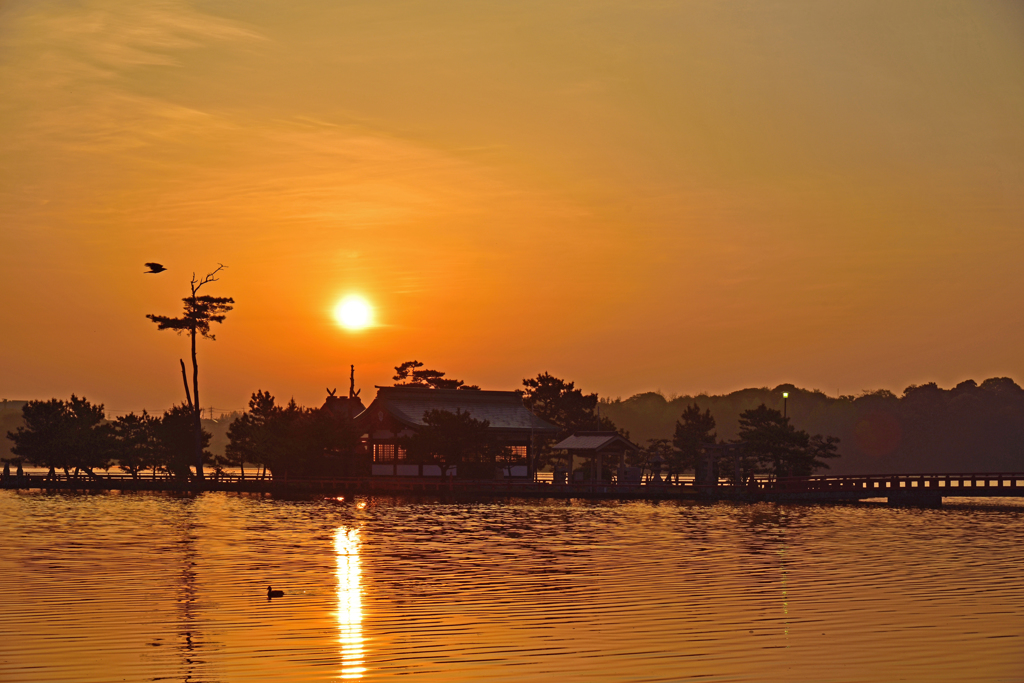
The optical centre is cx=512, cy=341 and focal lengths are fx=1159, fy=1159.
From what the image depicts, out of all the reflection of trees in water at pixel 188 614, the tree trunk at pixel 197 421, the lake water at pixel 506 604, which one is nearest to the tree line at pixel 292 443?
the tree trunk at pixel 197 421

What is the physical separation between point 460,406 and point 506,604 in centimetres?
6487

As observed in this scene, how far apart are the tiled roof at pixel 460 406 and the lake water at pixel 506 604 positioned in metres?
36.0

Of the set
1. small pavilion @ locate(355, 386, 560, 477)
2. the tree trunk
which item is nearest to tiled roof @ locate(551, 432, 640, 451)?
small pavilion @ locate(355, 386, 560, 477)

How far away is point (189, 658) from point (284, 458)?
68.1 m

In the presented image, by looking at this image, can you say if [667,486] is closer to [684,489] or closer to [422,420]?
[684,489]

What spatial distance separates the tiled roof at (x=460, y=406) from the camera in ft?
285

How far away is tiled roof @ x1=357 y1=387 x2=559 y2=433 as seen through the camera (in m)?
86.9

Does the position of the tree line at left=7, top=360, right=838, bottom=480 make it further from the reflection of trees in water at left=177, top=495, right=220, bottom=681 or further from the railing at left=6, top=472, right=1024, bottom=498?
the reflection of trees in water at left=177, top=495, right=220, bottom=681

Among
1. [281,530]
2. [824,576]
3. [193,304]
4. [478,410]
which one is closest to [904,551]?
[824,576]

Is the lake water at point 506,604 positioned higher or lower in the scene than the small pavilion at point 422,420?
lower

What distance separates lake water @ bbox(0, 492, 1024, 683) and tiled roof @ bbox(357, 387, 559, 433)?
36027 millimetres

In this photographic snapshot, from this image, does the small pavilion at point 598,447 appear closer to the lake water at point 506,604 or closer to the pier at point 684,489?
the pier at point 684,489

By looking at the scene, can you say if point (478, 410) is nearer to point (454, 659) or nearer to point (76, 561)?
point (76, 561)

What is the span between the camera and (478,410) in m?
89.1
